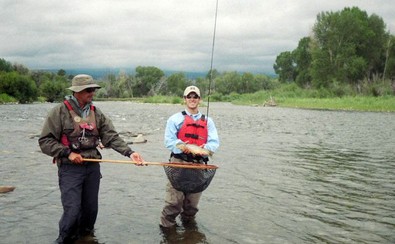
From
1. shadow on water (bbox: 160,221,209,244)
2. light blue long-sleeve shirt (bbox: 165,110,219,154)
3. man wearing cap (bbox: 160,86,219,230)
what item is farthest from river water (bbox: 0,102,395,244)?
light blue long-sleeve shirt (bbox: 165,110,219,154)

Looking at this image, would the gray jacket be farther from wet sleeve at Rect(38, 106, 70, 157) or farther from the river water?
the river water

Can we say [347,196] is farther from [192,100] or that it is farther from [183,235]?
[192,100]

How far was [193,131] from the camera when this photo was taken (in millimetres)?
6164

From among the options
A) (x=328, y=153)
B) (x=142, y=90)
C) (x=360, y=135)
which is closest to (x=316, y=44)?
(x=360, y=135)

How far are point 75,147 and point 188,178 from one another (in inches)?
65.9

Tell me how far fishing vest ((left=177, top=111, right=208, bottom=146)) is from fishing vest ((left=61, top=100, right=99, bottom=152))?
52.4 inches

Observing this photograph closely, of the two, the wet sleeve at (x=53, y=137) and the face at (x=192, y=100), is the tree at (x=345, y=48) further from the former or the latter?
the wet sleeve at (x=53, y=137)

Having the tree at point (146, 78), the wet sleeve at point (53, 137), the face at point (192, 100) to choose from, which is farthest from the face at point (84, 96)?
the tree at point (146, 78)

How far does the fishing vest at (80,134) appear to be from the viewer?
537 cm

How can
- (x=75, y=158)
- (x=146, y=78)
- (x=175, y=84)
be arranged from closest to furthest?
1. (x=75, y=158)
2. (x=146, y=78)
3. (x=175, y=84)

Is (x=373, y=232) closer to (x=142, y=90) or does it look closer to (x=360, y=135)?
(x=360, y=135)

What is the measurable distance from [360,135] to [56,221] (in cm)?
1894

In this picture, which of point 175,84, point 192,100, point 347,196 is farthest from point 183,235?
point 175,84

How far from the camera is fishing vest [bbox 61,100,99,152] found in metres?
5.37
